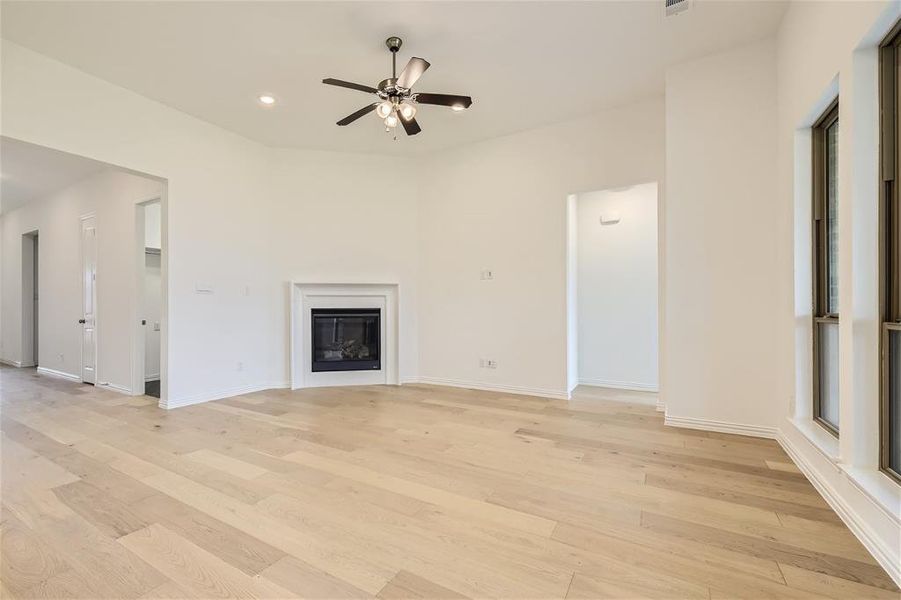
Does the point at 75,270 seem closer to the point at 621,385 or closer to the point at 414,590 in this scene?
the point at 414,590

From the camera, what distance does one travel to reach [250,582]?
157 centimetres

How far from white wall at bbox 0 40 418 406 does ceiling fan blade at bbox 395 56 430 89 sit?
275 cm

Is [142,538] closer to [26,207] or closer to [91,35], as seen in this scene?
[91,35]

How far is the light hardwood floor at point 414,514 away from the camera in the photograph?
1577 millimetres

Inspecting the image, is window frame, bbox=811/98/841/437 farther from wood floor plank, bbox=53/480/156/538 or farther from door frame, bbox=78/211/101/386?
door frame, bbox=78/211/101/386

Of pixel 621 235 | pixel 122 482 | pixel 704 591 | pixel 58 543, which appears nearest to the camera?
pixel 704 591

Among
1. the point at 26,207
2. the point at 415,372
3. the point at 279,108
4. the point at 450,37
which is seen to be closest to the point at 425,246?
the point at 415,372

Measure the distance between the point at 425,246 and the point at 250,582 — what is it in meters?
4.38

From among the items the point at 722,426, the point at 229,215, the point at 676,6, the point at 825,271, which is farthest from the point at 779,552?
the point at 229,215

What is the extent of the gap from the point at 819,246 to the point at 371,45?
3600mm

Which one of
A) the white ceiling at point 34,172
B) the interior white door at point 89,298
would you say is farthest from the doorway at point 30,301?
the interior white door at point 89,298

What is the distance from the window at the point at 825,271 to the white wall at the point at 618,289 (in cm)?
235

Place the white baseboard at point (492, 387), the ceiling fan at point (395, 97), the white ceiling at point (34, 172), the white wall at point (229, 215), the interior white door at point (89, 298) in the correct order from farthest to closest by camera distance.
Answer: the interior white door at point (89, 298) < the white ceiling at point (34, 172) < the white baseboard at point (492, 387) < the white wall at point (229, 215) < the ceiling fan at point (395, 97)

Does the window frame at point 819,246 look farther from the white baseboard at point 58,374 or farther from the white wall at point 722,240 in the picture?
the white baseboard at point 58,374
